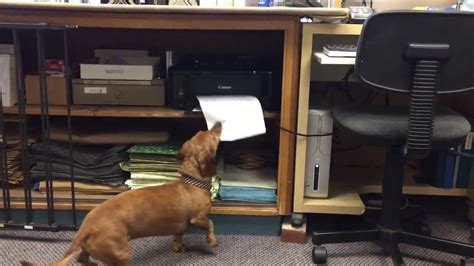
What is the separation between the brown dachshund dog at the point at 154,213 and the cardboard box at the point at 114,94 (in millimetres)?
311

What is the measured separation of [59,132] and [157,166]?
1.38 feet

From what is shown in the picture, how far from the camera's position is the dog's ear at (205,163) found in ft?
5.14

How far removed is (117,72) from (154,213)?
1.96 feet

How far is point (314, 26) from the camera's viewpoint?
62.0 inches

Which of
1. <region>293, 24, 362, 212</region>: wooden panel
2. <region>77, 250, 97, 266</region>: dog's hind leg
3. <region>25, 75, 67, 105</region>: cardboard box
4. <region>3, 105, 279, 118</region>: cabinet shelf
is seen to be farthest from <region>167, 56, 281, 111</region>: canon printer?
<region>77, 250, 97, 266</region>: dog's hind leg

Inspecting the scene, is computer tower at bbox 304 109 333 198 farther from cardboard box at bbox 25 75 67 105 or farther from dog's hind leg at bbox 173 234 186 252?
cardboard box at bbox 25 75 67 105

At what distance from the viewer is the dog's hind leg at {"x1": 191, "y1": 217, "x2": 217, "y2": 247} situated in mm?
1599

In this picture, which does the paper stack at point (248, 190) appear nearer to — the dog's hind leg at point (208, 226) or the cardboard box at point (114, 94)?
the dog's hind leg at point (208, 226)

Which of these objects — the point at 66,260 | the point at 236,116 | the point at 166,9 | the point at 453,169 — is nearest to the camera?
the point at 66,260

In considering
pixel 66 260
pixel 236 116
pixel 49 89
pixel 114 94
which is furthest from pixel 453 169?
pixel 49 89

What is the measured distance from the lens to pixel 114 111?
5.72ft

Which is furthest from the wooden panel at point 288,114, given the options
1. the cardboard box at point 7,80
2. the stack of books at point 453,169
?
the cardboard box at point 7,80

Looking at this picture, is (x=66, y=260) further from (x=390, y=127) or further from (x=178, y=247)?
(x=390, y=127)

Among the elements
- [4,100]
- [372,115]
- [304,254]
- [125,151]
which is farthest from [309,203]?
[4,100]
